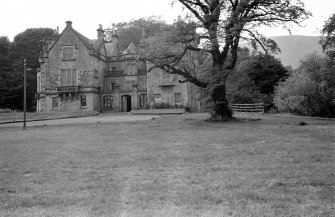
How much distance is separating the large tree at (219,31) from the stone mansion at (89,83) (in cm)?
2140

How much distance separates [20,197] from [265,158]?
6.53m

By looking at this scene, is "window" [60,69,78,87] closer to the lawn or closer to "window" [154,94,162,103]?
"window" [154,94,162,103]

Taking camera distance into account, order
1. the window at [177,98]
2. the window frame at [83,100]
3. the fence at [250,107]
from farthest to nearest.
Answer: the window frame at [83,100] < the window at [177,98] < the fence at [250,107]

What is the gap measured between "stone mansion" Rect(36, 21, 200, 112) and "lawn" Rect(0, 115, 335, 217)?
1366 inches

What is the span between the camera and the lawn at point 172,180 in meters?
5.64

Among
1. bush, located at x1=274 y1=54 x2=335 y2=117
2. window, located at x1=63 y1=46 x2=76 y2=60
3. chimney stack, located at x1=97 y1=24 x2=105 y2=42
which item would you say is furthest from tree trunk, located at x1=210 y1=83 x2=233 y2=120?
chimney stack, located at x1=97 y1=24 x2=105 y2=42

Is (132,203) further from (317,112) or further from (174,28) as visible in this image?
(317,112)

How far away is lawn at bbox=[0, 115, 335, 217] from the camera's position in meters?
5.64

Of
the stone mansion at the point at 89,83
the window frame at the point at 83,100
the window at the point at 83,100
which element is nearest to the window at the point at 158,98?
the stone mansion at the point at 89,83

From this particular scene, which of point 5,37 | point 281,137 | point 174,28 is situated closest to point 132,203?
point 281,137

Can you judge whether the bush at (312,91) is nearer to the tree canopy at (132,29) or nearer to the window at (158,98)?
the window at (158,98)

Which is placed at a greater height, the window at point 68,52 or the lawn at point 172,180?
the window at point 68,52

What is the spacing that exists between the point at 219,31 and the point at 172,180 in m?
16.4

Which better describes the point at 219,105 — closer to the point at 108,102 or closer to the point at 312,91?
the point at 312,91
